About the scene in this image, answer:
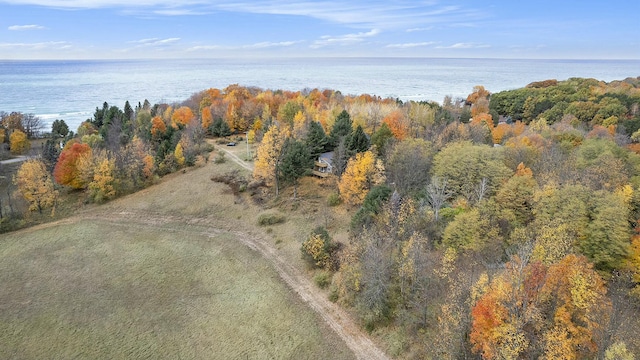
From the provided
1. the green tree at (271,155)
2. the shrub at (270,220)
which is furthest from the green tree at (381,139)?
the shrub at (270,220)

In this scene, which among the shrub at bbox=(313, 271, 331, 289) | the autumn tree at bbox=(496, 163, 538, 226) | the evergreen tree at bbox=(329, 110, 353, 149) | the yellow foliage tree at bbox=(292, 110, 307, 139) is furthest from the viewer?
the yellow foliage tree at bbox=(292, 110, 307, 139)

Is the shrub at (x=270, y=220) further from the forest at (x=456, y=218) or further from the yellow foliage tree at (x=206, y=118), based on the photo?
the yellow foliage tree at (x=206, y=118)

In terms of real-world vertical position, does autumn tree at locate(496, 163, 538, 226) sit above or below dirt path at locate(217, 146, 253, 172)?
above

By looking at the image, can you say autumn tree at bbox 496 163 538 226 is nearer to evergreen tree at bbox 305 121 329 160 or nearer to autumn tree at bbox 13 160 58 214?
evergreen tree at bbox 305 121 329 160

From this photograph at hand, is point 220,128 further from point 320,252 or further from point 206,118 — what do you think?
point 320,252

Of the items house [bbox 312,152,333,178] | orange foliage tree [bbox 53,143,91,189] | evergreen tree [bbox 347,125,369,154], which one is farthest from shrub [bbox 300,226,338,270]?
orange foliage tree [bbox 53,143,91,189]

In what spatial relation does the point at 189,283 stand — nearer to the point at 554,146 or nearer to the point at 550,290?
the point at 550,290

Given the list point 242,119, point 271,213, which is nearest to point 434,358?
point 271,213
